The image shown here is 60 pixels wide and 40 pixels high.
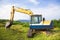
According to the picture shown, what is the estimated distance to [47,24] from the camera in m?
7.09

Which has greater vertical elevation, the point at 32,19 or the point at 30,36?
the point at 32,19

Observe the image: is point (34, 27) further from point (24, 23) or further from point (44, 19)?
point (24, 23)

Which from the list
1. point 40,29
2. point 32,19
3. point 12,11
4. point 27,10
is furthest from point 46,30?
point 12,11

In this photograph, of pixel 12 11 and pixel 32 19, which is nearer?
pixel 32 19

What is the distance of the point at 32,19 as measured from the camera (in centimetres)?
719

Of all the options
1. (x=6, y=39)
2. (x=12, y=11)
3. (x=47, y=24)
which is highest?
(x=12, y=11)

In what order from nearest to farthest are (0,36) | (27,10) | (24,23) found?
1. (0,36)
2. (27,10)
3. (24,23)

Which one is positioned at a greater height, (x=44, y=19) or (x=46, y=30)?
(x=44, y=19)

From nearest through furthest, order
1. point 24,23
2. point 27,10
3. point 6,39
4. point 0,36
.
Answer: point 6,39, point 0,36, point 27,10, point 24,23

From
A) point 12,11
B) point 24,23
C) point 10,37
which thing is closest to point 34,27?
point 10,37

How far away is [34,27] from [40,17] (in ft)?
1.78

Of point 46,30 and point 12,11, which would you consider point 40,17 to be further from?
point 12,11

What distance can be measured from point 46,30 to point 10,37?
59.2 inches

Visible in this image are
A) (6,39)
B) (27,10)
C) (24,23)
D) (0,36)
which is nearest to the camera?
(6,39)
